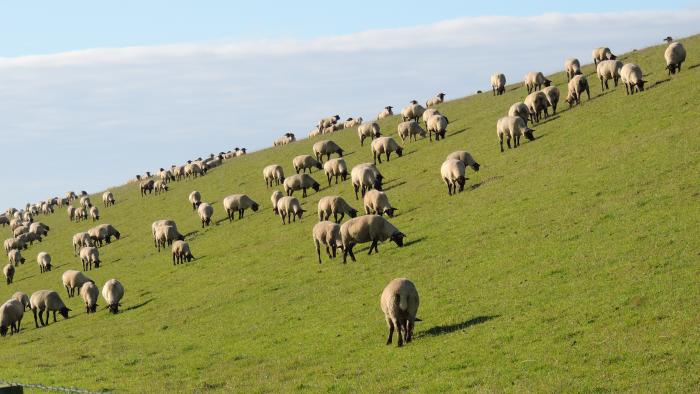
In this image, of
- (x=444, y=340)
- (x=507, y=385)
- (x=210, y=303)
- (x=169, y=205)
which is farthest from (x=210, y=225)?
(x=507, y=385)

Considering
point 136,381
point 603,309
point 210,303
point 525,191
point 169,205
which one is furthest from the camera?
point 169,205

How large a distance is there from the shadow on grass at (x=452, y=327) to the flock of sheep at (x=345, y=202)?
0.71 meters

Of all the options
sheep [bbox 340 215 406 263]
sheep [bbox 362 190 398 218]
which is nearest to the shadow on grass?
sheep [bbox 340 215 406 263]

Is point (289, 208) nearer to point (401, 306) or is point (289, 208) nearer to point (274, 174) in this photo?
point (274, 174)

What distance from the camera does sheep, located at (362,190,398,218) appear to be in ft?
140

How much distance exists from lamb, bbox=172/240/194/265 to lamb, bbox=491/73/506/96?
33.8 metres

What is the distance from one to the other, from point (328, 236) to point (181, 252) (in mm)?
13423

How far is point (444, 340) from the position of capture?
23.4 m

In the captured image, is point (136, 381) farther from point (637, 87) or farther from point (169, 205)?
point (169, 205)

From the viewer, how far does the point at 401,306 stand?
23.3 m

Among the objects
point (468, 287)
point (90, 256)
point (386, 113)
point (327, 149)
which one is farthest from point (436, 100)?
point (468, 287)

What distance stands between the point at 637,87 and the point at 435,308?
31419 mm

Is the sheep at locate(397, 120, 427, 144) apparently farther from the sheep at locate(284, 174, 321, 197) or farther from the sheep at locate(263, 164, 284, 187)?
the sheep at locate(263, 164, 284, 187)

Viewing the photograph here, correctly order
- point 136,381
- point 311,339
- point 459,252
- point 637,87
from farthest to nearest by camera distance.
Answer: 1. point 637,87
2. point 459,252
3. point 311,339
4. point 136,381
